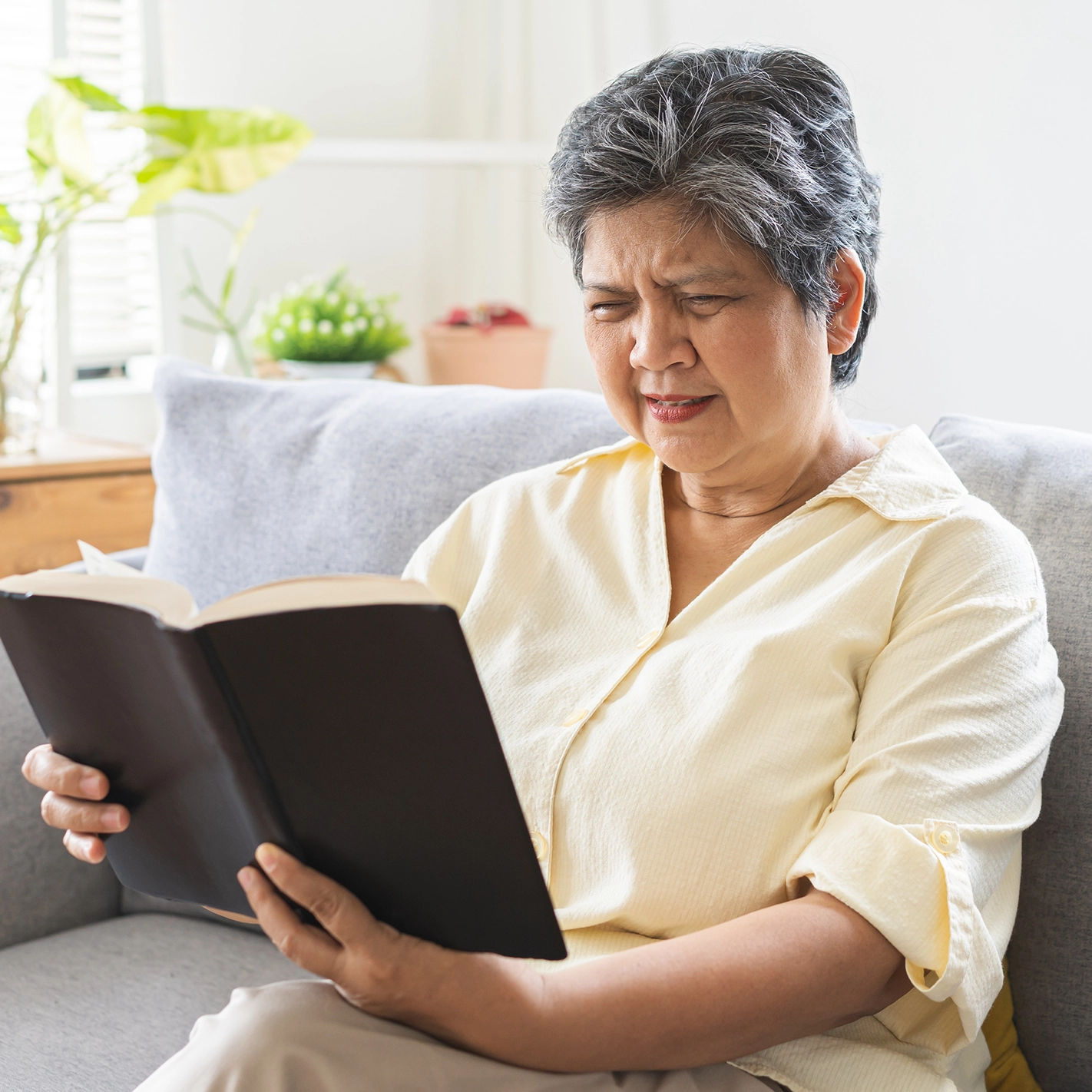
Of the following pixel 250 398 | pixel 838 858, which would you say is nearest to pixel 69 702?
pixel 838 858

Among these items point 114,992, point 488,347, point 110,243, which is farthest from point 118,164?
point 114,992

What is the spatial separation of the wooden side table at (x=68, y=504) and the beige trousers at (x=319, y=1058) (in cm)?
143

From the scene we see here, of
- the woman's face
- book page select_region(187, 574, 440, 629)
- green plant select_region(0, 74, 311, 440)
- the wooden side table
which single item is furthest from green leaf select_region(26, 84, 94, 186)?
book page select_region(187, 574, 440, 629)

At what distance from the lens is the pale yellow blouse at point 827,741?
818 millimetres

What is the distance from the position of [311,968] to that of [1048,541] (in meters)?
0.73

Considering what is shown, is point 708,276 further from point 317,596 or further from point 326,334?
point 326,334

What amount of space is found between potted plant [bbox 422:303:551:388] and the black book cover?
6.07ft

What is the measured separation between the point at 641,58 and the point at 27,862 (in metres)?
2.07

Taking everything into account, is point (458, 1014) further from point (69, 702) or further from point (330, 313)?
point (330, 313)

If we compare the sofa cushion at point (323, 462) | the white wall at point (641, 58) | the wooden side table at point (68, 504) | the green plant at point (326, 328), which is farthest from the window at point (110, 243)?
the sofa cushion at point (323, 462)

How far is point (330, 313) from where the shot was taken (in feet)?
8.32

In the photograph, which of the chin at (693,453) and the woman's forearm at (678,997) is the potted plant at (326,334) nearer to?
the chin at (693,453)

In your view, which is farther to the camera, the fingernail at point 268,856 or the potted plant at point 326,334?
the potted plant at point 326,334

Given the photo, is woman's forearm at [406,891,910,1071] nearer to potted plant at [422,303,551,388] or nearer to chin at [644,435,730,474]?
chin at [644,435,730,474]
